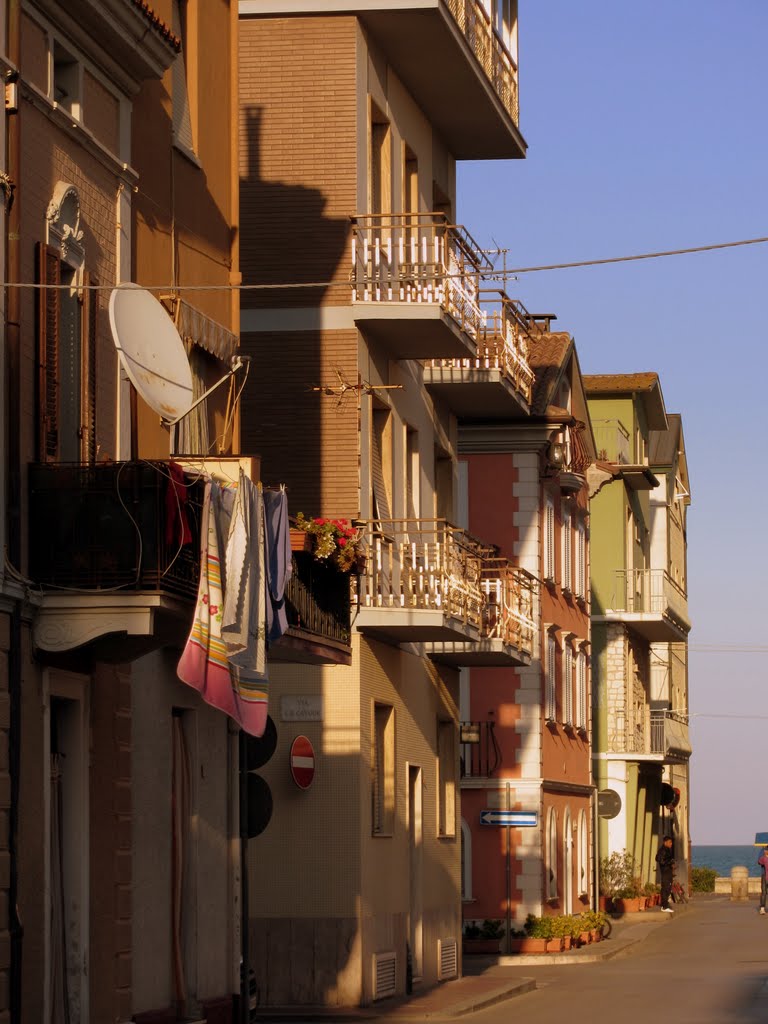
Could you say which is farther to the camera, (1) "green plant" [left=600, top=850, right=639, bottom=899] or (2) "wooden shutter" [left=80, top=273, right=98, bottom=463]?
(1) "green plant" [left=600, top=850, right=639, bottom=899]

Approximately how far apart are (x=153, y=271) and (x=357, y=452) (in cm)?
719

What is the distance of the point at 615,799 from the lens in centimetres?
4081

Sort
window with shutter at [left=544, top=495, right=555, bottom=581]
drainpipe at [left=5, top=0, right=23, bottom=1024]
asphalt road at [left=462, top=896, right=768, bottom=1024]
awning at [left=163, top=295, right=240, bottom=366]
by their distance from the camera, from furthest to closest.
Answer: window with shutter at [left=544, top=495, right=555, bottom=581], asphalt road at [left=462, top=896, right=768, bottom=1024], awning at [left=163, top=295, right=240, bottom=366], drainpipe at [left=5, top=0, right=23, bottom=1024]

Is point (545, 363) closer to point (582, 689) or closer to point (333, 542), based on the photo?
point (582, 689)

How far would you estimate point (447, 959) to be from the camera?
2841cm

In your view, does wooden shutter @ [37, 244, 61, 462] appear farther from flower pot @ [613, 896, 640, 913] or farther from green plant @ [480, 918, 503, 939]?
flower pot @ [613, 896, 640, 913]

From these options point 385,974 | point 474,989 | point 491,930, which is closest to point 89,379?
point 385,974

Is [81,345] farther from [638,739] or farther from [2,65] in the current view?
[638,739]

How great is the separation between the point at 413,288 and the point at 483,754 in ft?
44.1

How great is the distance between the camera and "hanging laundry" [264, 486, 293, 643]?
16484mm

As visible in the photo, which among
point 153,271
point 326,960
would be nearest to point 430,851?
point 326,960

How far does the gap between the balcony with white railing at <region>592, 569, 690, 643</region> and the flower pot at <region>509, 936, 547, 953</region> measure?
53.8ft

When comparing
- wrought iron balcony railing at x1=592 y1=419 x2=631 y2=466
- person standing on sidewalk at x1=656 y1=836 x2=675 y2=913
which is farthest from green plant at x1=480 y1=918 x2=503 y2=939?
wrought iron balcony railing at x1=592 y1=419 x2=631 y2=466

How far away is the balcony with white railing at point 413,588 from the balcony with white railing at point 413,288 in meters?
2.36
